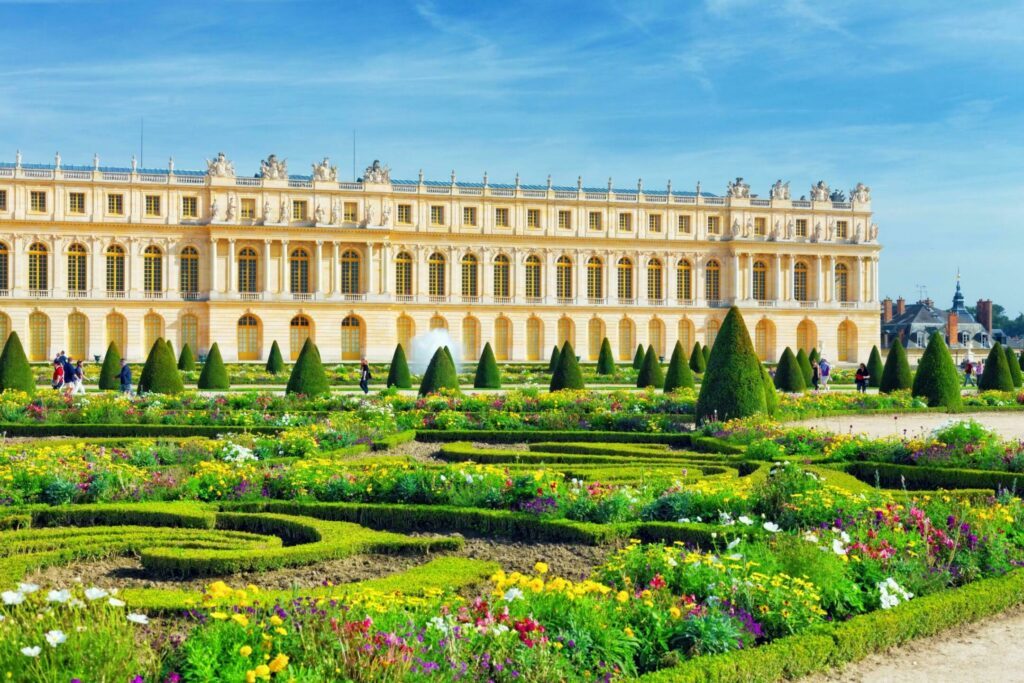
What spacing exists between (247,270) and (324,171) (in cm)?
581

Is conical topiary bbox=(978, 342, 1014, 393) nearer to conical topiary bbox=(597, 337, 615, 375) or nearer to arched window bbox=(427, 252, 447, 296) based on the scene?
conical topiary bbox=(597, 337, 615, 375)

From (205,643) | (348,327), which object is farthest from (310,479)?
(348,327)

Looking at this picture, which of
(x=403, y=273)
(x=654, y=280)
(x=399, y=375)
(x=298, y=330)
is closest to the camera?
(x=399, y=375)

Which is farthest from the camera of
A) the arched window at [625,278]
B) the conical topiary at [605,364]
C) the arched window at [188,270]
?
the arched window at [625,278]

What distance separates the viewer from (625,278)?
53.0 m

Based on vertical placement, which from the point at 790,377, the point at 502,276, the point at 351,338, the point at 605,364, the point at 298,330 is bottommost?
the point at 790,377

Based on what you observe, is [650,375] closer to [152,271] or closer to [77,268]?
[152,271]

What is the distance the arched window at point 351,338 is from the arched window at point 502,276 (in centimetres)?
705

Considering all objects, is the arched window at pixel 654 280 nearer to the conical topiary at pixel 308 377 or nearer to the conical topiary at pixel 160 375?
the conical topiary at pixel 308 377

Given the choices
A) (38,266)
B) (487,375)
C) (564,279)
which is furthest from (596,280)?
(38,266)

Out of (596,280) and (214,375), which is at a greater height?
(596,280)

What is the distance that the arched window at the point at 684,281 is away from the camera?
2105 inches

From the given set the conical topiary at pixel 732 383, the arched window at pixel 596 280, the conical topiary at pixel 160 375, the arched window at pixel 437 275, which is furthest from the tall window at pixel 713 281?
the conical topiary at pixel 732 383

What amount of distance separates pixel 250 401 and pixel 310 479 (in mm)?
10382
